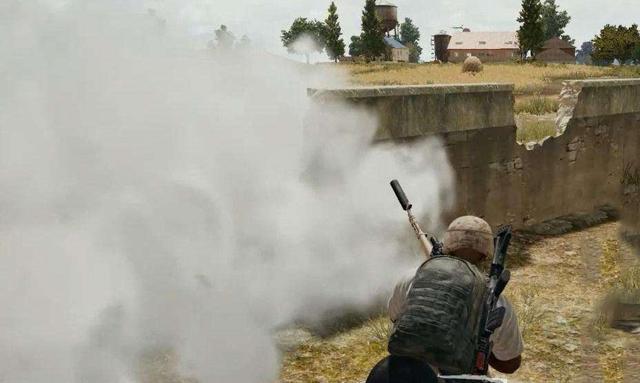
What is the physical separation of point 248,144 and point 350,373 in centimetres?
251

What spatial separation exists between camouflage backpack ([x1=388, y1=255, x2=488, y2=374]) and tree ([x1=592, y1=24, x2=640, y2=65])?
236 feet

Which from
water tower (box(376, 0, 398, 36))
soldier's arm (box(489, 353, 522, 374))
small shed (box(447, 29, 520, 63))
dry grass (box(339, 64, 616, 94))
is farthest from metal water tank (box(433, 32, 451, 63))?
soldier's arm (box(489, 353, 522, 374))

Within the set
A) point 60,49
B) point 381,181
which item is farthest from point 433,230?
point 60,49

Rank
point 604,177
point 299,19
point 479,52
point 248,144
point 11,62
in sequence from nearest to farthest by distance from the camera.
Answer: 1. point 11,62
2. point 248,144
3. point 604,177
4. point 299,19
5. point 479,52

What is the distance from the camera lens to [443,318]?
7.93 ft

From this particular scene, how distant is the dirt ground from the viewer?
5199 mm

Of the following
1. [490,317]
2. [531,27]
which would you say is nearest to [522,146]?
[490,317]

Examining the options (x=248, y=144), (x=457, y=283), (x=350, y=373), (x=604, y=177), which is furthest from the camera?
(x=604, y=177)

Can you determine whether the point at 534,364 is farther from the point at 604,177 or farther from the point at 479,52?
the point at 479,52

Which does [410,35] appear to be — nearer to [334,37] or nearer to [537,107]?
[334,37]

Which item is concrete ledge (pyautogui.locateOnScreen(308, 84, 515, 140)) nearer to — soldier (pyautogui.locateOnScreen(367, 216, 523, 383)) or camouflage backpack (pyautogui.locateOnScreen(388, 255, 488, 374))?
soldier (pyautogui.locateOnScreen(367, 216, 523, 383))

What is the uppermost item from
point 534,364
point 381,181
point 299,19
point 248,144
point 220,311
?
point 299,19

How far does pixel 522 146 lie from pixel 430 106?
2142 millimetres

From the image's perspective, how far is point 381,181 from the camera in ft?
22.2
